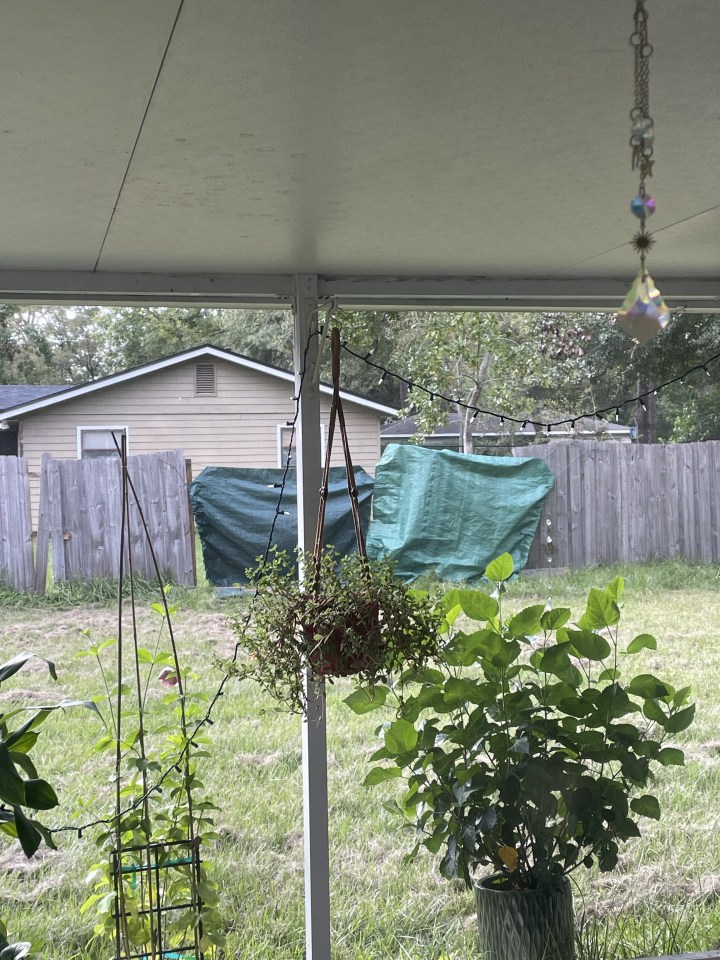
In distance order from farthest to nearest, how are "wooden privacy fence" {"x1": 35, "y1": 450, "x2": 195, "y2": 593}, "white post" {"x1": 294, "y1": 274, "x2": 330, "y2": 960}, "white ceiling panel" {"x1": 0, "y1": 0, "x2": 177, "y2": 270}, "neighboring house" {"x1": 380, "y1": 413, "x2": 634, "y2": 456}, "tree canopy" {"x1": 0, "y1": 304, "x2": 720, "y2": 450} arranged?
"neighboring house" {"x1": 380, "y1": 413, "x2": 634, "y2": 456}, "tree canopy" {"x1": 0, "y1": 304, "x2": 720, "y2": 450}, "wooden privacy fence" {"x1": 35, "y1": 450, "x2": 195, "y2": 593}, "white post" {"x1": 294, "y1": 274, "x2": 330, "y2": 960}, "white ceiling panel" {"x1": 0, "y1": 0, "x2": 177, "y2": 270}

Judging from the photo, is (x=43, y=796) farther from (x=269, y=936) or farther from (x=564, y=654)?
(x=269, y=936)

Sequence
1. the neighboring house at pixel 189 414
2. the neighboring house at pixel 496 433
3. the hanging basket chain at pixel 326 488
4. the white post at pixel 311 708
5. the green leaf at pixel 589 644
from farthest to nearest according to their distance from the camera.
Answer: the neighboring house at pixel 496 433 < the neighboring house at pixel 189 414 < the green leaf at pixel 589 644 < the white post at pixel 311 708 < the hanging basket chain at pixel 326 488

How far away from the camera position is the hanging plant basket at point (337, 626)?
1988mm

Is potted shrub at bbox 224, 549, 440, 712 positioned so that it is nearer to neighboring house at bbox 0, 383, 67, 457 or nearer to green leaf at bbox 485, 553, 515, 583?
green leaf at bbox 485, 553, 515, 583

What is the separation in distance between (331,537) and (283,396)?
4.25ft

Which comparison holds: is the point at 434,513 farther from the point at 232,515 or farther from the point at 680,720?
the point at 680,720

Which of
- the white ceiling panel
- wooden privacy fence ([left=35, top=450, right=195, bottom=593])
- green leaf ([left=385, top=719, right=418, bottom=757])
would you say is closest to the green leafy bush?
green leaf ([left=385, top=719, right=418, bottom=757])

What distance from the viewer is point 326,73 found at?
128 cm

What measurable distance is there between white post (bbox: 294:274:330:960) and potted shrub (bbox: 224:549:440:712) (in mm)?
331

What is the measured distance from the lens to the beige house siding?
6.07m

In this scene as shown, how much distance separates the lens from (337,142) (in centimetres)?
154

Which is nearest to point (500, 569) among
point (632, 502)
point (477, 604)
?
point (477, 604)

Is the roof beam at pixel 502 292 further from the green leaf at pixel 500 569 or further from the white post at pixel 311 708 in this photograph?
the green leaf at pixel 500 569

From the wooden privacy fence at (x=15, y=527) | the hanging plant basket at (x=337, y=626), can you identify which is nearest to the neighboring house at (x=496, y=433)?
the wooden privacy fence at (x=15, y=527)
